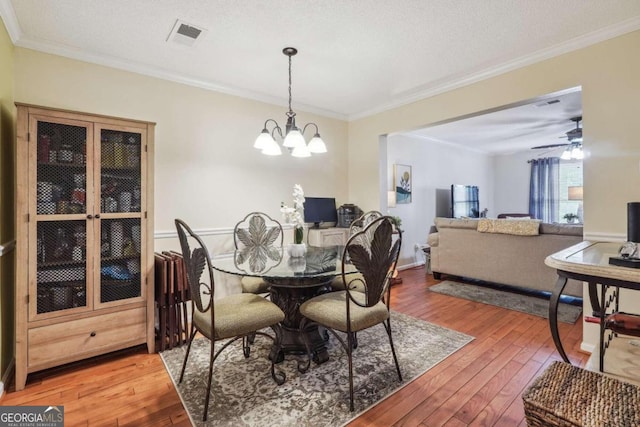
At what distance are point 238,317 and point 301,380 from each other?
24.6 inches

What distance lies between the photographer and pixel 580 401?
3.56ft

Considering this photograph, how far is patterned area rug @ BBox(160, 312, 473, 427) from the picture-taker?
1657 mm

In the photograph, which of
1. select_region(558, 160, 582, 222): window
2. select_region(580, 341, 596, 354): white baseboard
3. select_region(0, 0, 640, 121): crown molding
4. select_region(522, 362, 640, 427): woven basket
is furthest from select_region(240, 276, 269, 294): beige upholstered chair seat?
select_region(558, 160, 582, 222): window

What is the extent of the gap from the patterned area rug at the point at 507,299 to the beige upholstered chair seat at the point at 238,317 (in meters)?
2.73

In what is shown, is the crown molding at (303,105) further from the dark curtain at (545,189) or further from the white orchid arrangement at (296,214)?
the dark curtain at (545,189)

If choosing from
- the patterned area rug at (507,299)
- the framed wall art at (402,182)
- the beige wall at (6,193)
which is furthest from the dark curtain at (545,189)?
the beige wall at (6,193)

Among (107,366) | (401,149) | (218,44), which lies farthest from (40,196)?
(401,149)

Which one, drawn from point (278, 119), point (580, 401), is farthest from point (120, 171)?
point (580, 401)

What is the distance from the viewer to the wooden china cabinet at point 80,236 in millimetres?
1947

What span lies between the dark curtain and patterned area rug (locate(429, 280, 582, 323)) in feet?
14.8

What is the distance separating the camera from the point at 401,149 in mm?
5434

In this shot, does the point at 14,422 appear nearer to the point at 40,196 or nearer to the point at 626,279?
the point at 40,196

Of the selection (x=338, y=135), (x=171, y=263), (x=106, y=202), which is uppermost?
(x=338, y=135)

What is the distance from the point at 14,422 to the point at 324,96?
366 cm
